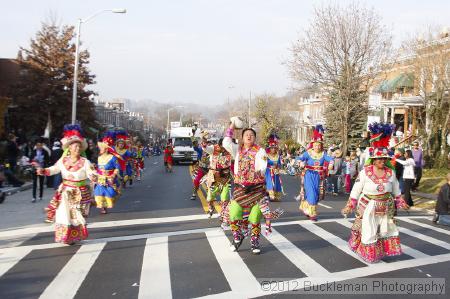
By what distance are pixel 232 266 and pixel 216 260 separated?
0.44 meters

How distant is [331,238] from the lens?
32.3 feet

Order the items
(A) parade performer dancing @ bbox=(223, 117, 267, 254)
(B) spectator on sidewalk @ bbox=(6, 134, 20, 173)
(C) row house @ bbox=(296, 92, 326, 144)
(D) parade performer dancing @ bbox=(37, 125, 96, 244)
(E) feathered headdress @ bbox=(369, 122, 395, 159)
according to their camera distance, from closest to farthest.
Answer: (E) feathered headdress @ bbox=(369, 122, 395, 159)
(A) parade performer dancing @ bbox=(223, 117, 267, 254)
(D) parade performer dancing @ bbox=(37, 125, 96, 244)
(B) spectator on sidewalk @ bbox=(6, 134, 20, 173)
(C) row house @ bbox=(296, 92, 326, 144)

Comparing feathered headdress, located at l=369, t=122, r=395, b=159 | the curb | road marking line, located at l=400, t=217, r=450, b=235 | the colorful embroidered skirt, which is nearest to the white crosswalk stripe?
the colorful embroidered skirt

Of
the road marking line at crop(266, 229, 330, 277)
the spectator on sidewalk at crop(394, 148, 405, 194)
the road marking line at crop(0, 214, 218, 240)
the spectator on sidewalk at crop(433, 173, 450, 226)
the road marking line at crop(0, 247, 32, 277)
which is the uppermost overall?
the spectator on sidewalk at crop(394, 148, 405, 194)

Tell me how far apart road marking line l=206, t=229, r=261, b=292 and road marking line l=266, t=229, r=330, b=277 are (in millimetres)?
793

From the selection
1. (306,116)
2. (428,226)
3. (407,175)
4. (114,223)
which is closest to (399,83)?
(407,175)

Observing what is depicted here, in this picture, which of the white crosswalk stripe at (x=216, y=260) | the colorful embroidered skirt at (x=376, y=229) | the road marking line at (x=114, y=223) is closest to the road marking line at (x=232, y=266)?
the white crosswalk stripe at (x=216, y=260)

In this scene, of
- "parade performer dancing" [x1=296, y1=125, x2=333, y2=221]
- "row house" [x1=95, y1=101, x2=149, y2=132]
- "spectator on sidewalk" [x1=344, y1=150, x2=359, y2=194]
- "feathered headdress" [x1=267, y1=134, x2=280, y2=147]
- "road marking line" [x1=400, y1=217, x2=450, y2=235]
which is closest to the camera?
"road marking line" [x1=400, y1=217, x2=450, y2=235]

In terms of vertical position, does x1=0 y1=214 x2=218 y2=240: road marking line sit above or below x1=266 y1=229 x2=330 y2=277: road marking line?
below

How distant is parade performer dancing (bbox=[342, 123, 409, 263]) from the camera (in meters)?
7.72

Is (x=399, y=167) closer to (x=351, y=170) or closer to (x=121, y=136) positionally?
(x=351, y=170)

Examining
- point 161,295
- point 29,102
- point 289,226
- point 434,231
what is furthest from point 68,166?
point 29,102

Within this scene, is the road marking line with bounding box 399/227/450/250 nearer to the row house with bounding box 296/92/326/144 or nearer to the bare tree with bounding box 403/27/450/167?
the bare tree with bounding box 403/27/450/167

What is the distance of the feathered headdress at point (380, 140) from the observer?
805 centimetres
